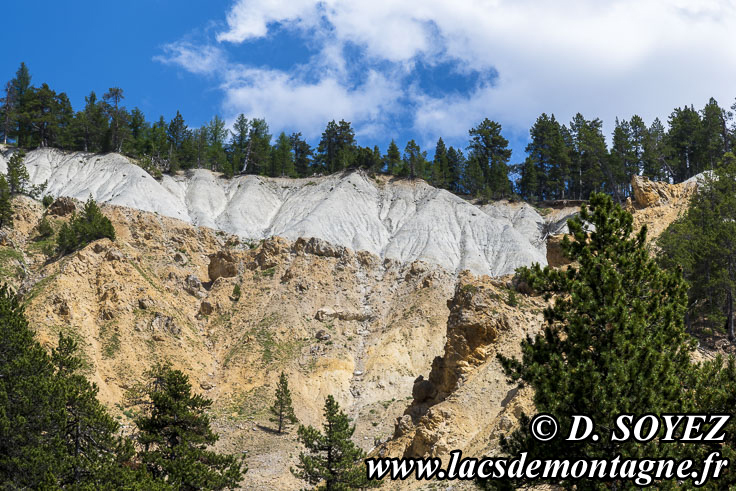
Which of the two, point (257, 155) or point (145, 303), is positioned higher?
point (257, 155)

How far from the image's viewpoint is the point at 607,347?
46.6ft

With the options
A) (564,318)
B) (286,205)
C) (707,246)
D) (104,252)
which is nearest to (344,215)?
(286,205)

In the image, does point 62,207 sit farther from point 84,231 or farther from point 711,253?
point 711,253

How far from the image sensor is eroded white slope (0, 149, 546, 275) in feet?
222

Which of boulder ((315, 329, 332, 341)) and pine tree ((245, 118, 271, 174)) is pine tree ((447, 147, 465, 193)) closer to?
pine tree ((245, 118, 271, 174))

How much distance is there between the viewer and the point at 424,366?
5122 centimetres

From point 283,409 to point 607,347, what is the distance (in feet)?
107

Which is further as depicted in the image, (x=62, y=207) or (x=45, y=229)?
(x=62, y=207)

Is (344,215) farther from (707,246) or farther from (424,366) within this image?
(707,246)

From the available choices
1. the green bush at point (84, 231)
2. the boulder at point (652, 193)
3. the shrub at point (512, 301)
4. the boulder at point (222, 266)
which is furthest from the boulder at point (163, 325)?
the boulder at point (652, 193)

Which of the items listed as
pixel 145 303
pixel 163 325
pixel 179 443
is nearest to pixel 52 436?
pixel 179 443

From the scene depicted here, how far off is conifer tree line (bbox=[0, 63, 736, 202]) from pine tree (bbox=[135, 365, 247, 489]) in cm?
6017

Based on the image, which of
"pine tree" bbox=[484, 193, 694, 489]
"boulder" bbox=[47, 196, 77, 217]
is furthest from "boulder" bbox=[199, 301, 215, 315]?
"pine tree" bbox=[484, 193, 694, 489]

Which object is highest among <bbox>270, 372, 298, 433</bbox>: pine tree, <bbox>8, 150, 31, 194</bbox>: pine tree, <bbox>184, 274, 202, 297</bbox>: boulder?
<bbox>8, 150, 31, 194</bbox>: pine tree
